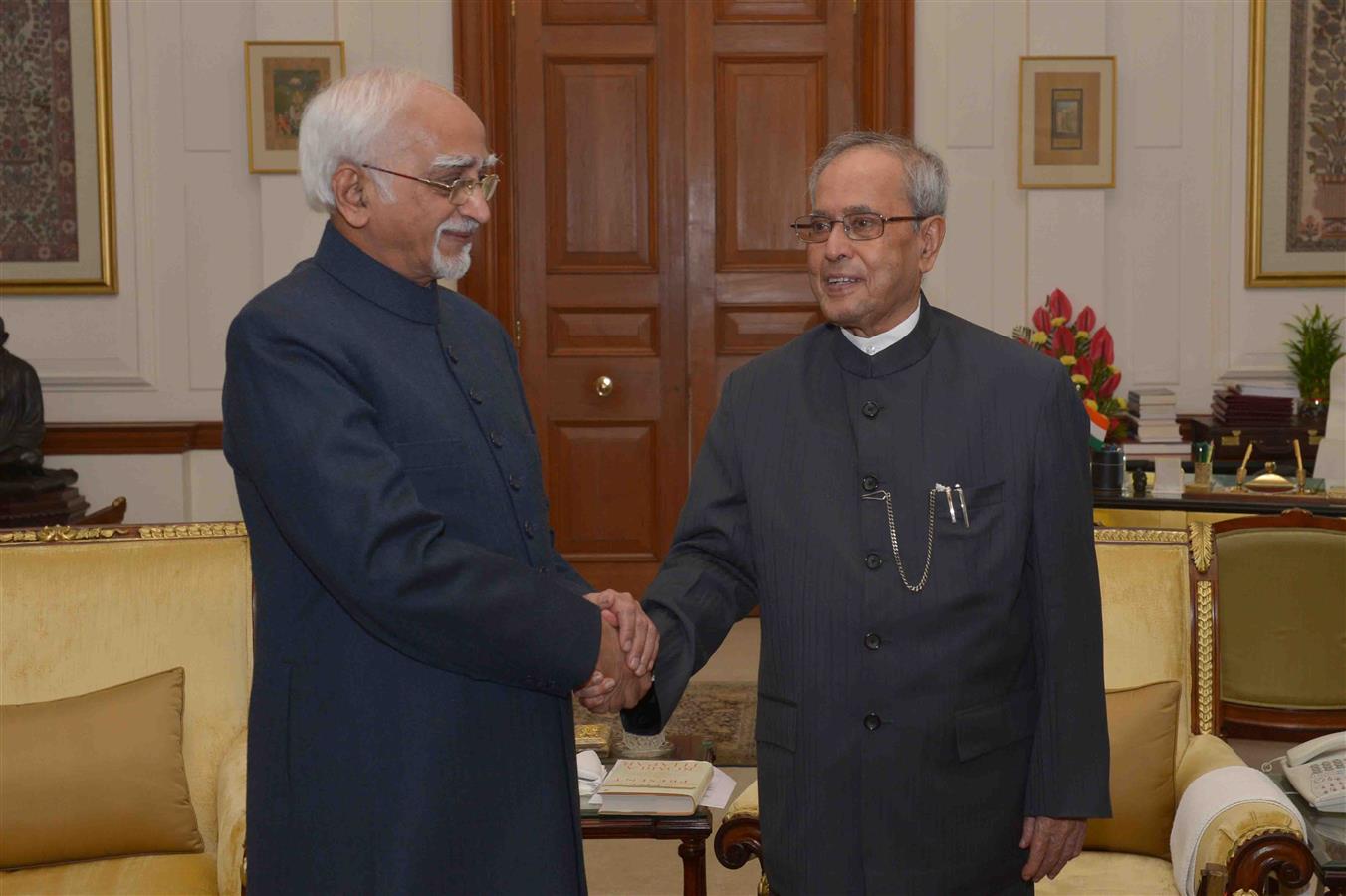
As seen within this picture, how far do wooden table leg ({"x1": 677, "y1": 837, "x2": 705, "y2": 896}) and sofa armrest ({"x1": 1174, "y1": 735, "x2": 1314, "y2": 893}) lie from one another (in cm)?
92

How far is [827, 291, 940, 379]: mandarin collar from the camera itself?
2279 mm

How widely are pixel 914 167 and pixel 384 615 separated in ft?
3.30

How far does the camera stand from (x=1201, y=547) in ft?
10.8

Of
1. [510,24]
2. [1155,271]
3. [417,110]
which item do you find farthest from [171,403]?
[417,110]

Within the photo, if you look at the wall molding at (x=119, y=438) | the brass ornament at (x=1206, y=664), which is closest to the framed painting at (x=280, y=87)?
the wall molding at (x=119, y=438)

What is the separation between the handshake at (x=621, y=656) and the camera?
219 centimetres

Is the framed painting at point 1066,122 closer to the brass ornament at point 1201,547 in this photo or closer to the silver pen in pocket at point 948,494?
the brass ornament at point 1201,547

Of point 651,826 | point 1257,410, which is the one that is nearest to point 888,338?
point 651,826

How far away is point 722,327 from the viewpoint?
21.8 feet

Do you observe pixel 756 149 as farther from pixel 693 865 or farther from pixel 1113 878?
pixel 1113 878

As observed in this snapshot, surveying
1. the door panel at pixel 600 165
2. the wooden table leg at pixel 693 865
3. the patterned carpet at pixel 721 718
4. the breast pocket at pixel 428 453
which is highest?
the door panel at pixel 600 165

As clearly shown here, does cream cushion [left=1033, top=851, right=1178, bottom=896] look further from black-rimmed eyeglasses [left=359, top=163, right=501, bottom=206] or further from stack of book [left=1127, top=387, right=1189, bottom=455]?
stack of book [left=1127, top=387, right=1189, bottom=455]

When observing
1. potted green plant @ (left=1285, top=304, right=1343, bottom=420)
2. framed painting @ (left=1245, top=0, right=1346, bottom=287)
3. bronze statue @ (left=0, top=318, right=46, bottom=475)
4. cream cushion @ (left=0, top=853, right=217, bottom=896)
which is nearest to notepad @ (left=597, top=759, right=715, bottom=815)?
cream cushion @ (left=0, top=853, right=217, bottom=896)

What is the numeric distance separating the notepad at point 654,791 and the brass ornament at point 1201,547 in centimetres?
115
